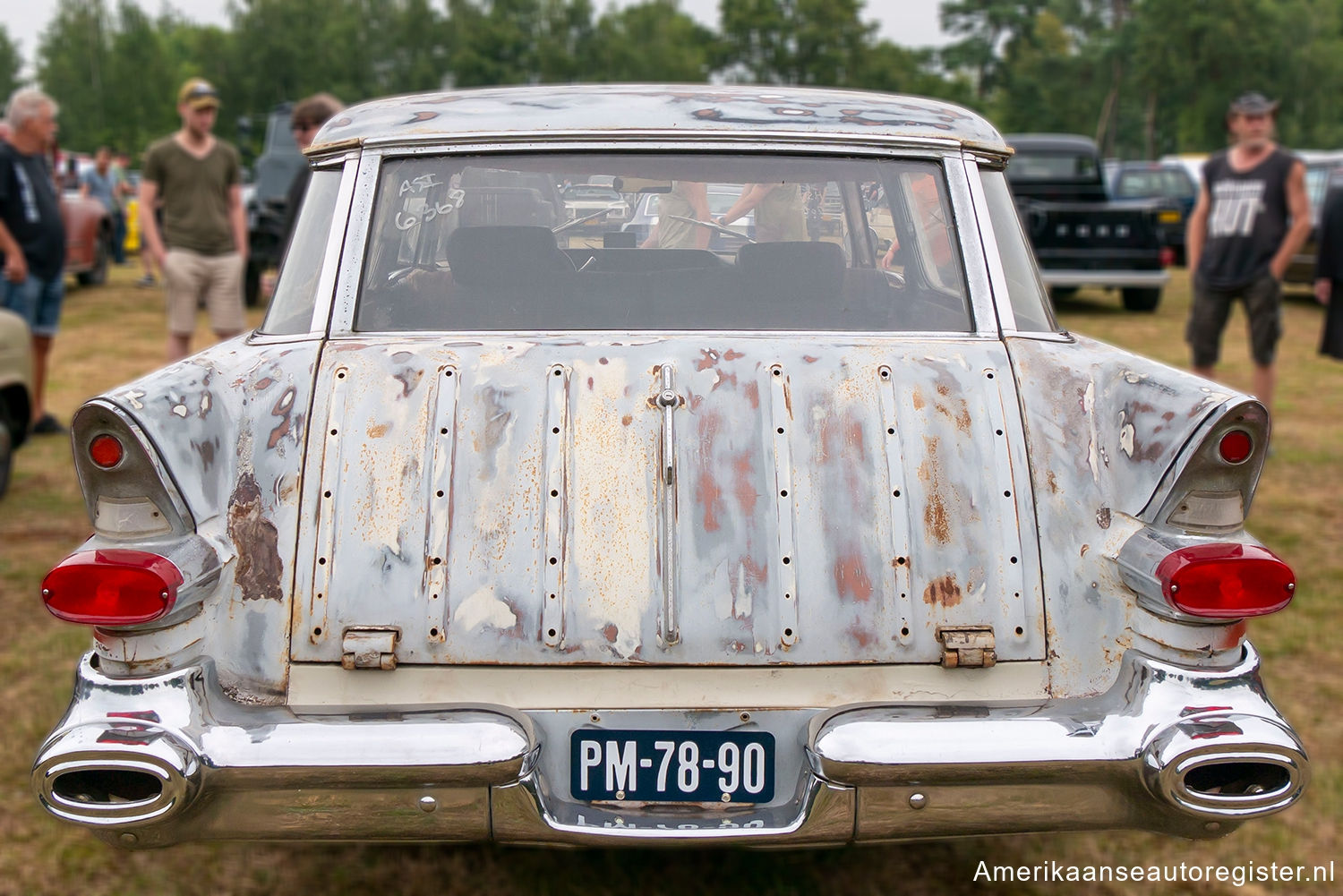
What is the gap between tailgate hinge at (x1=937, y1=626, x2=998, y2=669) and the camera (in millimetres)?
2104

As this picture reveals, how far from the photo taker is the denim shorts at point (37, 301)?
20.7ft

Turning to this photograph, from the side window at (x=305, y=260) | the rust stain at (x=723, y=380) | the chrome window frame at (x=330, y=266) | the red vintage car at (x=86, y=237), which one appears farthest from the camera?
the red vintage car at (x=86, y=237)

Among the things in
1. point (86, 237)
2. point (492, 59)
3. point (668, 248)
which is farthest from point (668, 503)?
point (492, 59)

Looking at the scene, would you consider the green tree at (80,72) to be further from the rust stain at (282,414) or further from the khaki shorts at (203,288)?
the rust stain at (282,414)

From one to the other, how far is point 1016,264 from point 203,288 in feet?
17.9

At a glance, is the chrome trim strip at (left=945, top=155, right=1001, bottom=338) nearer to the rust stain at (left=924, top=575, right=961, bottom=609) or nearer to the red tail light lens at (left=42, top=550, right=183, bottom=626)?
the rust stain at (left=924, top=575, right=961, bottom=609)

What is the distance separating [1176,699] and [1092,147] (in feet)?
41.9

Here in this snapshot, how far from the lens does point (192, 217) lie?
21.3 ft

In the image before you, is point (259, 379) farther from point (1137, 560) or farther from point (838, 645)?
point (1137, 560)

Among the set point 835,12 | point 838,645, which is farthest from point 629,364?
point 835,12

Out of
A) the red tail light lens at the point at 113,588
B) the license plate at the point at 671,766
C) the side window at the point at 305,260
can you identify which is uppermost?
the side window at the point at 305,260

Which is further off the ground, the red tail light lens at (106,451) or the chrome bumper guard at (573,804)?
the red tail light lens at (106,451)

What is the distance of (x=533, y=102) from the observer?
2.67 metres

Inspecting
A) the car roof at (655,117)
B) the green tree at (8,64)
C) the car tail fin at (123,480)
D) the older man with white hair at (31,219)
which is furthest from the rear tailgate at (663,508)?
the green tree at (8,64)
